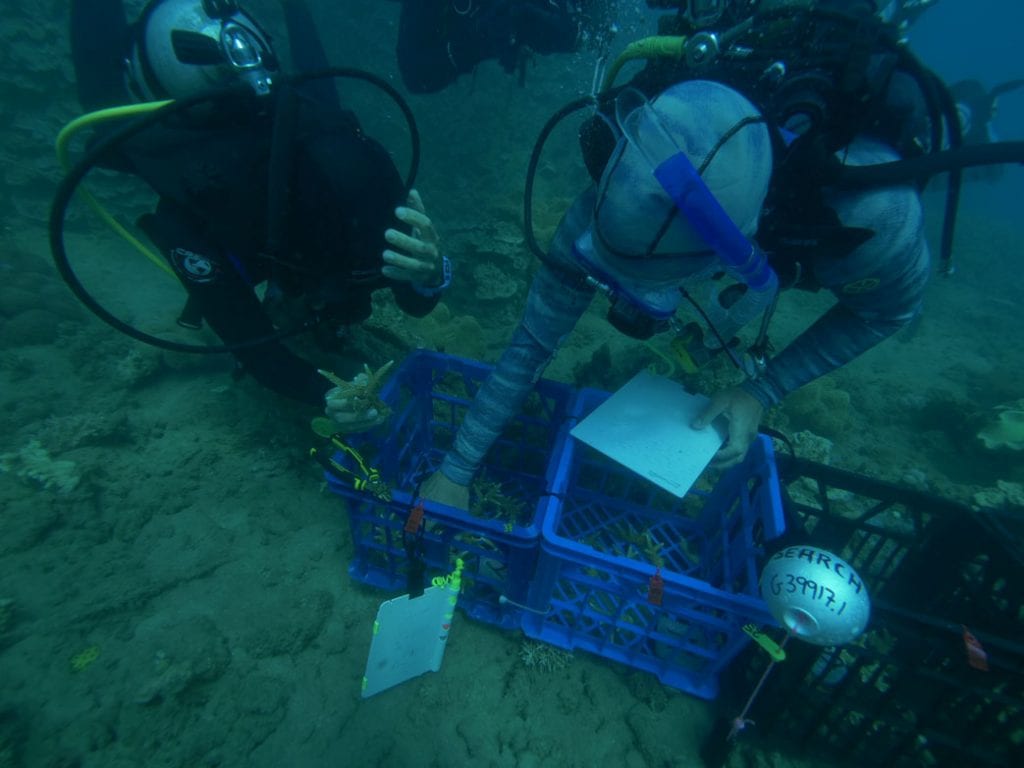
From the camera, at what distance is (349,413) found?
2545 millimetres

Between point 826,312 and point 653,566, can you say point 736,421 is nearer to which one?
point 826,312

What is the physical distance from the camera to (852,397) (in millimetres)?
6605

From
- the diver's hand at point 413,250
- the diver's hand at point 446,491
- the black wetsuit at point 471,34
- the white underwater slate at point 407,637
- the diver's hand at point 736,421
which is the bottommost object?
the white underwater slate at point 407,637

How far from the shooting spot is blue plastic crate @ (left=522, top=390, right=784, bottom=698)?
2.25 metres

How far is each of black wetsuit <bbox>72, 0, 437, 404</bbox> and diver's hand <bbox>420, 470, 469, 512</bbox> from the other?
112cm

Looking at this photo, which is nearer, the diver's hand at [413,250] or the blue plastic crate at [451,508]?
the diver's hand at [413,250]

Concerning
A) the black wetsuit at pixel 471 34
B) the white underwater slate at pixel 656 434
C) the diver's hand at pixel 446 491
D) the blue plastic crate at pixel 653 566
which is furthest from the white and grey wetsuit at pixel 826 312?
the black wetsuit at pixel 471 34

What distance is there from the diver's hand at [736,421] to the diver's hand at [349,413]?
6.31 feet

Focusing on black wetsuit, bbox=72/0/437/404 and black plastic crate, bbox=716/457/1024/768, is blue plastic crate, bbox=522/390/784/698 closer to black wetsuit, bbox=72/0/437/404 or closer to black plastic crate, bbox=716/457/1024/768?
black plastic crate, bbox=716/457/1024/768

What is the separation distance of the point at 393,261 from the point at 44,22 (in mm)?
9696

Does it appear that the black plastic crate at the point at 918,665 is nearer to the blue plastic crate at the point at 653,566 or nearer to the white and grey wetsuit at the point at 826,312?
the blue plastic crate at the point at 653,566

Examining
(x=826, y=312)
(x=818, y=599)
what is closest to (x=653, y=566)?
(x=818, y=599)

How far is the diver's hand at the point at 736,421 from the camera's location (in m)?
2.59

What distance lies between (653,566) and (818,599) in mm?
643
